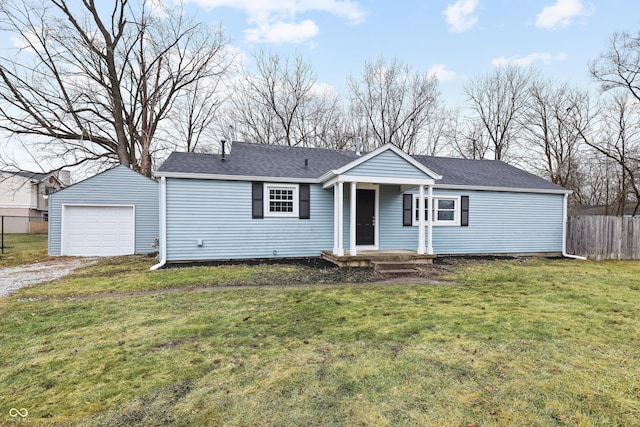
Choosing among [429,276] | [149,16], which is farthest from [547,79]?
[149,16]

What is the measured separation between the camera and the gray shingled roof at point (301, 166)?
31.6 feet

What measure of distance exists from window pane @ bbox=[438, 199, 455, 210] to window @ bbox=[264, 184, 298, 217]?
5253 mm

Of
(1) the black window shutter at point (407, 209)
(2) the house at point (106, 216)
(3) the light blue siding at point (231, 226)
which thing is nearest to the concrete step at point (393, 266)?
Result: (3) the light blue siding at point (231, 226)

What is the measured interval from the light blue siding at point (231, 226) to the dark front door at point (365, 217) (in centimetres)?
95

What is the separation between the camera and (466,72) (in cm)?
2209

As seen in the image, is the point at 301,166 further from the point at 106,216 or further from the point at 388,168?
the point at 106,216

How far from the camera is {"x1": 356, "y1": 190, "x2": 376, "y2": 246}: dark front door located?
10.4 metres

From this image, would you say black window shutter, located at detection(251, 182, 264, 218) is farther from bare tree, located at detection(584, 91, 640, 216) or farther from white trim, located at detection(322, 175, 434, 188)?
bare tree, located at detection(584, 91, 640, 216)

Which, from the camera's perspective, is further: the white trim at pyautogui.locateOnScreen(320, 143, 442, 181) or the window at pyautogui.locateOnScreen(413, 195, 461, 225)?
the window at pyautogui.locateOnScreen(413, 195, 461, 225)

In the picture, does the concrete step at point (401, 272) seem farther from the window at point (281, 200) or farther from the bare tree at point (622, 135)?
the bare tree at point (622, 135)

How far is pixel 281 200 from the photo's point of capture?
9938 mm

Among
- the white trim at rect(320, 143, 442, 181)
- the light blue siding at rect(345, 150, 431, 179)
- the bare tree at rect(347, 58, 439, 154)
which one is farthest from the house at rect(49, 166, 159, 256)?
the bare tree at rect(347, 58, 439, 154)

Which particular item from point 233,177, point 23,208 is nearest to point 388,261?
point 233,177

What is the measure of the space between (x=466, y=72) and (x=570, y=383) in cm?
2421
